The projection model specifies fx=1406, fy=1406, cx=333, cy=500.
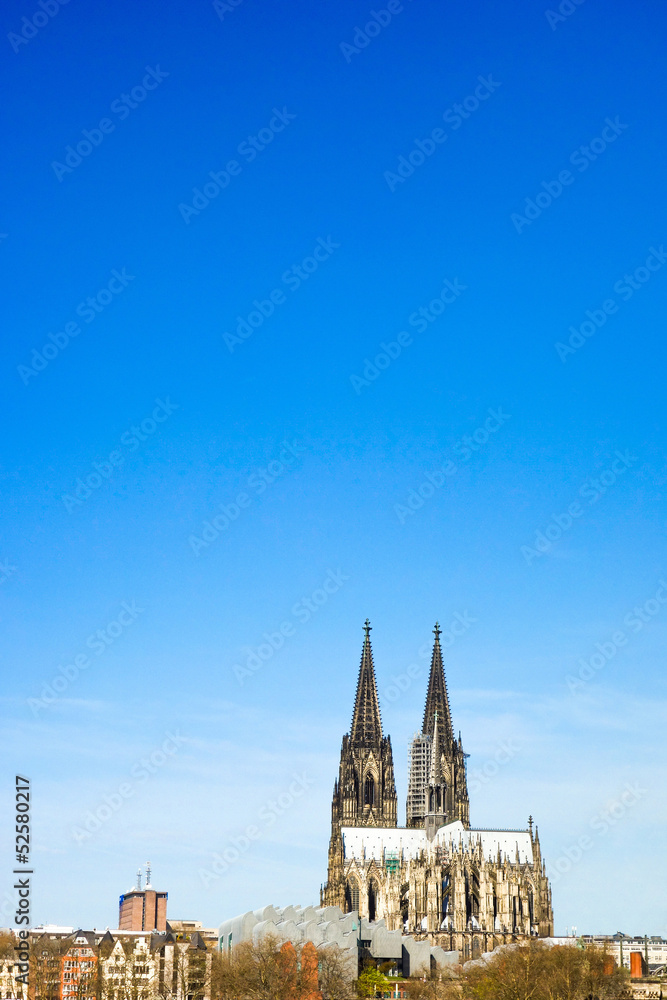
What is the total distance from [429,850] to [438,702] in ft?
70.5

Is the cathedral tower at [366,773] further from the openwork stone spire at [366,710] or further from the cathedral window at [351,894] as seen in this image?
the cathedral window at [351,894]

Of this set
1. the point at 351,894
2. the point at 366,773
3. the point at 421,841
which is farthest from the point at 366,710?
the point at 351,894

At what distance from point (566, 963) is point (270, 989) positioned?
2493 cm

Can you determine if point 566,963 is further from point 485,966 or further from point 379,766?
point 379,766

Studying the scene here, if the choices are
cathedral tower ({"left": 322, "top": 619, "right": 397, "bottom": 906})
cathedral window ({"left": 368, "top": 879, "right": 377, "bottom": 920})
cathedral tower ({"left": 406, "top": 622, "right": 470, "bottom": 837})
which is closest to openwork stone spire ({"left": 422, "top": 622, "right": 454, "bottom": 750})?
cathedral tower ({"left": 406, "top": 622, "right": 470, "bottom": 837})

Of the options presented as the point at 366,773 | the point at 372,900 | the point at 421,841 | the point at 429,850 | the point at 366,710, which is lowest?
the point at 372,900

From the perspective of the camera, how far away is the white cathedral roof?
15438 cm

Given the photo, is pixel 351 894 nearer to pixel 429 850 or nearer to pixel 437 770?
pixel 429 850

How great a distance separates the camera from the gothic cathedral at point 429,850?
148500 mm

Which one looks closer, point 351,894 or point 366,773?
point 351,894

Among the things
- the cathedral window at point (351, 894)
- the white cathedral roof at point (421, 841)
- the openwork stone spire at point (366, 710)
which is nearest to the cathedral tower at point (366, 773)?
the openwork stone spire at point (366, 710)

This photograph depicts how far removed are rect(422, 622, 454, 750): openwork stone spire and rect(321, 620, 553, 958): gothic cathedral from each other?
12 cm

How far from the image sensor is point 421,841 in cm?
15700

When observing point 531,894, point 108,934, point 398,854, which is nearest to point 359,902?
point 398,854
